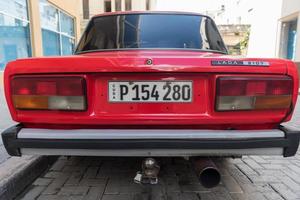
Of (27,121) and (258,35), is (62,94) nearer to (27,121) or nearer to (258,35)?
(27,121)

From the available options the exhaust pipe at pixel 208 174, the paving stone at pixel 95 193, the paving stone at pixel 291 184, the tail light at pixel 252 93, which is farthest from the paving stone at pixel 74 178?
the paving stone at pixel 291 184

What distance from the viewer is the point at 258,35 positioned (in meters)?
17.8

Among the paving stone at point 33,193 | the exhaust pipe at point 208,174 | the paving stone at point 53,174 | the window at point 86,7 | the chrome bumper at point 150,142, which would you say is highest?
the window at point 86,7

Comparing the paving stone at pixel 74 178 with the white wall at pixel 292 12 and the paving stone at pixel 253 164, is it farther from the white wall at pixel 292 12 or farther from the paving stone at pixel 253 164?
the white wall at pixel 292 12

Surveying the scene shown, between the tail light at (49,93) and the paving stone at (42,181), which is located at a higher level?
the tail light at (49,93)

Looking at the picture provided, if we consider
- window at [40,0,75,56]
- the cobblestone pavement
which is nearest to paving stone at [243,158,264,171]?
the cobblestone pavement

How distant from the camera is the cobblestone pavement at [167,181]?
8.14 ft

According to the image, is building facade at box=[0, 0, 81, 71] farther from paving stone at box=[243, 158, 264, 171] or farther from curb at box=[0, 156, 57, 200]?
paving stone at box=[243, 158, 264, 171]

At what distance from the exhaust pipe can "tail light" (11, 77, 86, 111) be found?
95cm

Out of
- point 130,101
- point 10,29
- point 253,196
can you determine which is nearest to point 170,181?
point 253,196

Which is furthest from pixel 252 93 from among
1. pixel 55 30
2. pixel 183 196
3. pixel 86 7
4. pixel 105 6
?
pixel 105 6

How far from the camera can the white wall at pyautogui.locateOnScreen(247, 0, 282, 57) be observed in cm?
1481

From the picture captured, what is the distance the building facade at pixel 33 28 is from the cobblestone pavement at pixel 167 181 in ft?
22.8

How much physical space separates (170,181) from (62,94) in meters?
1.42
